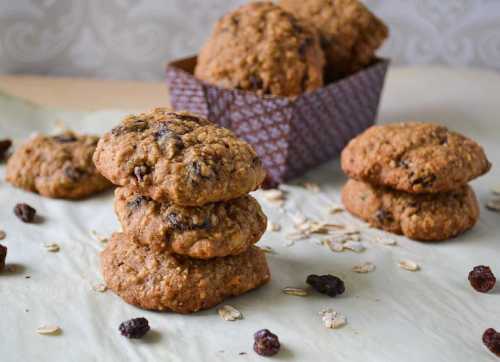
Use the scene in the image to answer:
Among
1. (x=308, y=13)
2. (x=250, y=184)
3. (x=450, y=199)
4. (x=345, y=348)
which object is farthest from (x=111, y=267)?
(x=308, y=13)

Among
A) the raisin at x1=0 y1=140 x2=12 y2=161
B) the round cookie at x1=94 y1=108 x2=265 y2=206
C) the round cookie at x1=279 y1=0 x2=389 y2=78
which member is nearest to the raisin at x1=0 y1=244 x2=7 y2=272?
the round cookie at x1=94 y1=108 x2=265 y2=206

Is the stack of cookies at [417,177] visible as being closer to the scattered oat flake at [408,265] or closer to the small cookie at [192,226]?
the scattered oat flake at [408,265]

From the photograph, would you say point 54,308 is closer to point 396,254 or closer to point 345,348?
point 345,348

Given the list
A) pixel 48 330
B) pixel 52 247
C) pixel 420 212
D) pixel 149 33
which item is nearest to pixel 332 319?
pixel 420 212

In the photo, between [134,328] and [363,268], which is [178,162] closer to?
[134,328]

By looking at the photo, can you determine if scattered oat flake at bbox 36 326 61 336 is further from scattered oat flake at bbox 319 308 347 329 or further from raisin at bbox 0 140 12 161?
raisin at bbox 0 140 12 161

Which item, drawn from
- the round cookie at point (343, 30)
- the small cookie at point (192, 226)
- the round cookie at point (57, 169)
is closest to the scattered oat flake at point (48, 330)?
the small cookie at point (192, 226)
